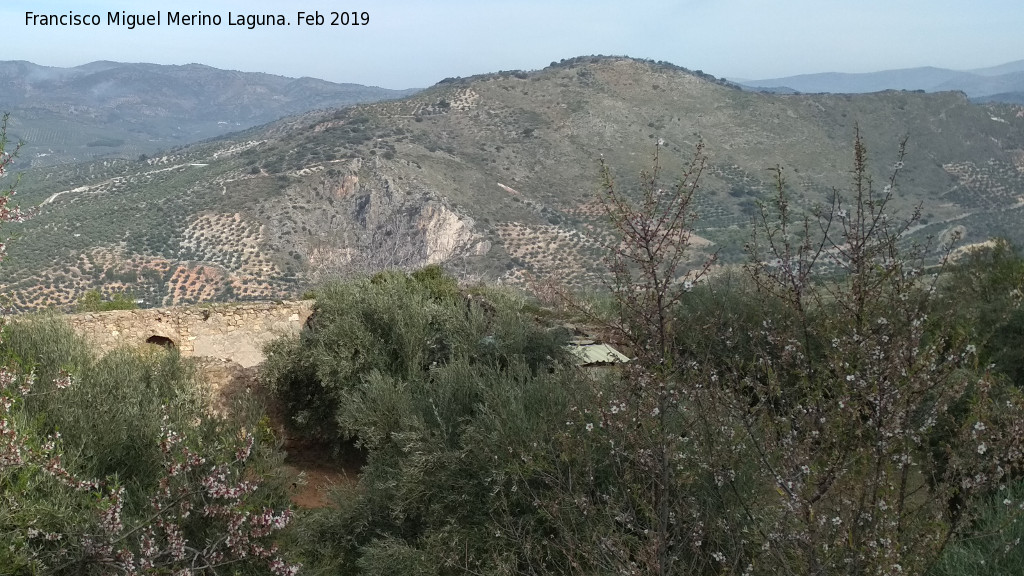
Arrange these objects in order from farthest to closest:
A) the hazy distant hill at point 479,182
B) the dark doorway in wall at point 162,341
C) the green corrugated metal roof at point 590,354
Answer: the hazy distant hill at point 479,182 < the dark doorway in wall at point 162,341 < the green corrugated metal roof at point 590,354

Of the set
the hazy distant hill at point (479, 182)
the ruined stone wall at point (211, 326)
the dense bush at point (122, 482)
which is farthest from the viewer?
the hazy distant hill at point (479, 182)

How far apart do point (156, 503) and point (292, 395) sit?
614cm

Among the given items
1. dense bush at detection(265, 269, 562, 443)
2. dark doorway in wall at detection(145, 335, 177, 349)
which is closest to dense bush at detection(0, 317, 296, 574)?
dense bush at detection(265, 269, 562, 443)

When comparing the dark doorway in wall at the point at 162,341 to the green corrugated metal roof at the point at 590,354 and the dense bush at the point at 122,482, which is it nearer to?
the dense bush at the point at 122,482

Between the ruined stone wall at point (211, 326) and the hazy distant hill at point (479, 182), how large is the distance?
14.7 metres

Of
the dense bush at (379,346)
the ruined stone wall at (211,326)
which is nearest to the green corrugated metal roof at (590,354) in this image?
the dense bush at (379,346)

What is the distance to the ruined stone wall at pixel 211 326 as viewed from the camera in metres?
12.8

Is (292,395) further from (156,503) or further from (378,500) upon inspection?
(156,503)

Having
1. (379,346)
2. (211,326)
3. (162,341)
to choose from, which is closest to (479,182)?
(211,326)

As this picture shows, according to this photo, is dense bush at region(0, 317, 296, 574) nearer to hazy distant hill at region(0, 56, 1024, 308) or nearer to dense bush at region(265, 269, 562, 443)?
dense bush at region(265, 269, 562, 443)

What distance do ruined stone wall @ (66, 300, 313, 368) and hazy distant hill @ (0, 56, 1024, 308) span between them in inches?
580

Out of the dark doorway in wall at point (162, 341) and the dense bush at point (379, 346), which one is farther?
the dark doorway in wall at point (162, 341)

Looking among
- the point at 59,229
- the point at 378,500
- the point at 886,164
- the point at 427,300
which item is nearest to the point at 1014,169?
the point at 886,164

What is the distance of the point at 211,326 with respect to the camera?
45.5ft
